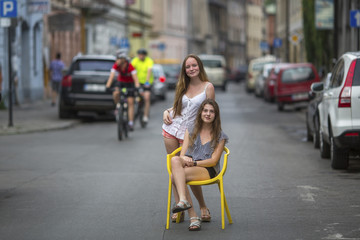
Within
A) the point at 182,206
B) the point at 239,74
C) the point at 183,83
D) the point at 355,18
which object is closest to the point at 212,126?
the point at 183,83

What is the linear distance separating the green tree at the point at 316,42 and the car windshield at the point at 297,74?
391cm

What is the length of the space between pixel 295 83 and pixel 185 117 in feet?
70.6

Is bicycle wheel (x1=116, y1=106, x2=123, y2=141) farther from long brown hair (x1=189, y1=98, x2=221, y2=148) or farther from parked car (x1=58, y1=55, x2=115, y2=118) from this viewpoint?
long brown hair (x1=189, y1=98, x2=221, y2=148)

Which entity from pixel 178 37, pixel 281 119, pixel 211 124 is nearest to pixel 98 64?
pixel 281 119

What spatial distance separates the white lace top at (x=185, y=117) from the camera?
8.24 m

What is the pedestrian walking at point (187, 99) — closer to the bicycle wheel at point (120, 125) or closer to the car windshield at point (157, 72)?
the bicycle wheel at point (120, 125)

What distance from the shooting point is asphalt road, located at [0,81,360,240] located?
7.73 meters

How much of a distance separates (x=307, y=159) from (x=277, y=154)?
3.21 ft

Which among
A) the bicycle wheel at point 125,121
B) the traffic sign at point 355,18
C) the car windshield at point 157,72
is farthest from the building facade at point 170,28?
the bicycle wheel at point 125,121

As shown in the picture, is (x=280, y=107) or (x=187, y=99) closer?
(x=187, y=99)

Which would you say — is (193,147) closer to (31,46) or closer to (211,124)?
(211,124)

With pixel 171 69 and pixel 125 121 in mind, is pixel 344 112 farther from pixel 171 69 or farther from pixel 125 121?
pixel 171 69

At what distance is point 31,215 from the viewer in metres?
8.57

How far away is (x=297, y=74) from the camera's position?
96.4ft
